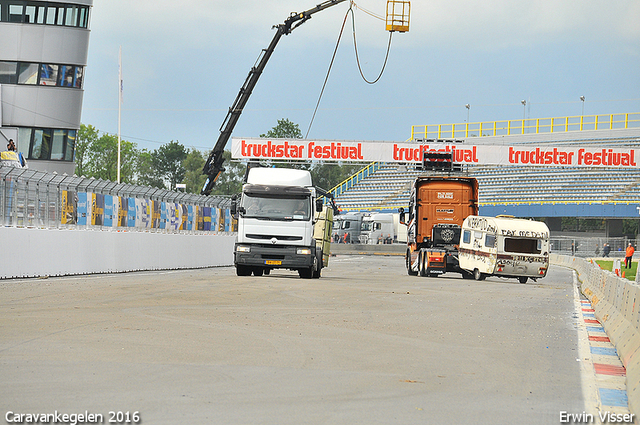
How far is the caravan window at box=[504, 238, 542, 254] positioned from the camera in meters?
30.1

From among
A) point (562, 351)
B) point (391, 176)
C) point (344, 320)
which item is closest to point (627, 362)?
point (562, 351)

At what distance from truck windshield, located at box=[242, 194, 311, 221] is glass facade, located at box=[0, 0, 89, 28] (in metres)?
27.2

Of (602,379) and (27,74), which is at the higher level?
(27,74)

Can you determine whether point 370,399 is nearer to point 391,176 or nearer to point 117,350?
point 117,350

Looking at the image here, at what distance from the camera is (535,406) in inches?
254

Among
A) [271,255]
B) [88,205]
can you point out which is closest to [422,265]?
[271,255]

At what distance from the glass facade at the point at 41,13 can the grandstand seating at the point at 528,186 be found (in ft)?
94.1

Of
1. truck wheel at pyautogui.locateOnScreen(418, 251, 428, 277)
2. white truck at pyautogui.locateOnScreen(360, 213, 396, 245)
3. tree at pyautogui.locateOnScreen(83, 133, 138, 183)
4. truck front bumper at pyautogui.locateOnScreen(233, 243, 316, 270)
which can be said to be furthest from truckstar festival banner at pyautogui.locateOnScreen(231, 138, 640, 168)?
tree at pyautogui.locateOnScreen(83, 133, 138, 183)

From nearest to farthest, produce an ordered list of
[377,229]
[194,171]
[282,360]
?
[282,360], [377,229], [194,171]

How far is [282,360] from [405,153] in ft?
142

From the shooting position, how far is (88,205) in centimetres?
2402

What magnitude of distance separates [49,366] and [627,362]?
541cm

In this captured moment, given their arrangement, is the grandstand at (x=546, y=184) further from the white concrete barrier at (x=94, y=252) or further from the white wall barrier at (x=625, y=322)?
the white wall barrier at (x=625, y=322)

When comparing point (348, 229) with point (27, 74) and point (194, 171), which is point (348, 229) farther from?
point (194, 171)
